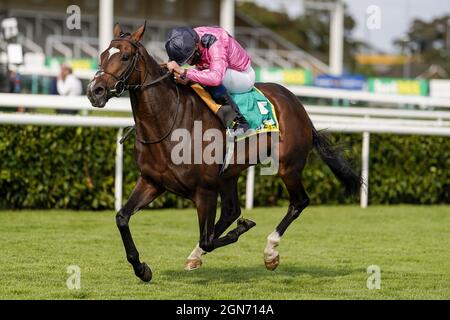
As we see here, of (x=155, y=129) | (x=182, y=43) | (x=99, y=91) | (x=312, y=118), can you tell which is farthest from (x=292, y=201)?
(x=312, y=118)

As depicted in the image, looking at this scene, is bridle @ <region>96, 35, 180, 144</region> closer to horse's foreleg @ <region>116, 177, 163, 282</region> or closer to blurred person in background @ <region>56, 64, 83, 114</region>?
horse's foreleg @ <region>116, 177, 163, 282</region>

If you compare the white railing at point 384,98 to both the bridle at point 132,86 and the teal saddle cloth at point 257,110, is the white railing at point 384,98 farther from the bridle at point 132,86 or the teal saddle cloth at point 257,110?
the bridle at point 132,86

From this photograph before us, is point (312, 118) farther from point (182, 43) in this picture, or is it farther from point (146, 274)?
point (146, 274)

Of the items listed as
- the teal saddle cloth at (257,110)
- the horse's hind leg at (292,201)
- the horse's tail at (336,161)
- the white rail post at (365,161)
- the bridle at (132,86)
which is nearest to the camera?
the bridle at (132,86)

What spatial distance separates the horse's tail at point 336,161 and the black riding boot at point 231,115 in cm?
107

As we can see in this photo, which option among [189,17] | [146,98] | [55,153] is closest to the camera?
[146,98]

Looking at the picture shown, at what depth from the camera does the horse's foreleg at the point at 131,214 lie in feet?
19.9

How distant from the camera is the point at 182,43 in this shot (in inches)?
247

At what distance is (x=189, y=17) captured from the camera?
35156 millimetres

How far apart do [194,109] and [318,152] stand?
152cm

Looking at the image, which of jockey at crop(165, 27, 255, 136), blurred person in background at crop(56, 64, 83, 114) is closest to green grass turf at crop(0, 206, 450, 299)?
jockey at crop(165, 27, 255, 136)

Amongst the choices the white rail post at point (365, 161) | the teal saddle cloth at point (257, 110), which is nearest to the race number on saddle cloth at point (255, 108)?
the teal saddle cloth at point (257, 110)
